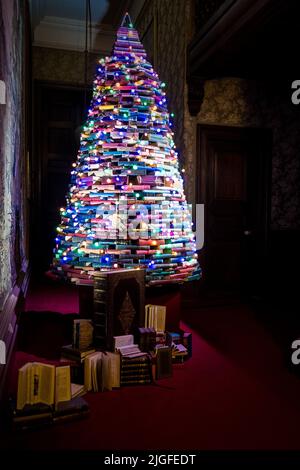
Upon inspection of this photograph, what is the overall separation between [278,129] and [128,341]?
3366 mm

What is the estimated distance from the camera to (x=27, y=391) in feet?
4.98

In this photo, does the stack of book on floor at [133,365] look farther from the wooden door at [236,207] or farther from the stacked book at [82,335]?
the wooden door at [236,207]

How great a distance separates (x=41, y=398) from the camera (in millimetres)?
1545

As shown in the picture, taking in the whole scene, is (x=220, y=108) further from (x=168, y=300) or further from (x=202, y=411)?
(x=202, y=411)

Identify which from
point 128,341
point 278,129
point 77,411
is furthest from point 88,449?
point 278,129

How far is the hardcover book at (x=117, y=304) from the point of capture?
1.98m

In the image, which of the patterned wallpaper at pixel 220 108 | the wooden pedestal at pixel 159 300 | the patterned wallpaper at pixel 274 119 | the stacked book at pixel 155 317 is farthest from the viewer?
the patterned wallpaper at pixel 274 119

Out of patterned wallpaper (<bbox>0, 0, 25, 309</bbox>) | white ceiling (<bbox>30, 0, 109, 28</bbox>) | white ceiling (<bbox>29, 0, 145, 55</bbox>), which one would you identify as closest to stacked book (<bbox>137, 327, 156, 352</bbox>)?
patterned wallpaper (<bbox>0, 0, 25, 309</bbox>)

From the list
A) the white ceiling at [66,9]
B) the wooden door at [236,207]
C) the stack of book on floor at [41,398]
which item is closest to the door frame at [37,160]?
the white ceiling at [66,9]

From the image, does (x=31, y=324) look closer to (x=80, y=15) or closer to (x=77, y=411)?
(x=77, y=411)

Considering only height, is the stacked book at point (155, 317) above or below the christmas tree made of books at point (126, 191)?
below

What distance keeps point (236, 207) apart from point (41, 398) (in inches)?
129

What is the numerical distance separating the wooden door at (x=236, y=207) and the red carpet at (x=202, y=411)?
1.79 meters

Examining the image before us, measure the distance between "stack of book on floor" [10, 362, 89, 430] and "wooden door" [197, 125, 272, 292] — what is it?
275cm
